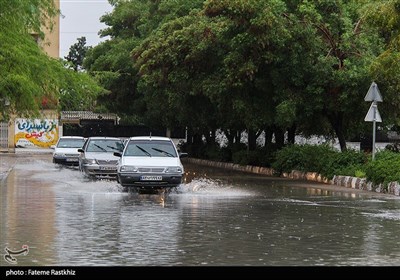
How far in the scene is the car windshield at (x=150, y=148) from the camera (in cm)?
2941

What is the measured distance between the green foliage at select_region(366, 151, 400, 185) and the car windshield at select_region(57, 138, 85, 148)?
23.6 m

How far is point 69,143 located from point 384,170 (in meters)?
26.4

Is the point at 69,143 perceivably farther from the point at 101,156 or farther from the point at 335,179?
the point at 335,179

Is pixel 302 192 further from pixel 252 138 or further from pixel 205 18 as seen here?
pixel 252 138

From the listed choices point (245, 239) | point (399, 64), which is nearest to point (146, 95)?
point (399, 64)

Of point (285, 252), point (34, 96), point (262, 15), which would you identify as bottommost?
point (285, 252)

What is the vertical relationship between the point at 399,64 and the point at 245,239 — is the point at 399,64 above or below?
above

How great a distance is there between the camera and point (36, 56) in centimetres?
3475

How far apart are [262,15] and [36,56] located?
31.2 ft

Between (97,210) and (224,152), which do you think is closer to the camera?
(97,210)

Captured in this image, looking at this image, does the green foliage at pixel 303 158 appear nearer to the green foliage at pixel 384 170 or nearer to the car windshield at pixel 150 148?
the green foliage at pixel 384 170

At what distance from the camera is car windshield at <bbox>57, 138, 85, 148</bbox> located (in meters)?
53.7

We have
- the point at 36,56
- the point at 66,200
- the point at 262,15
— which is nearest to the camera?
the point at 66,200

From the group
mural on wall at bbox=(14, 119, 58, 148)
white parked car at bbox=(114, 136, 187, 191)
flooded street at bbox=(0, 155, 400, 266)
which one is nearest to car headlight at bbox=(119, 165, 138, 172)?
white parked car at bbox=(114, 136, 187, 191)
